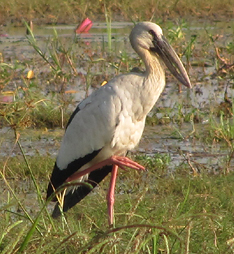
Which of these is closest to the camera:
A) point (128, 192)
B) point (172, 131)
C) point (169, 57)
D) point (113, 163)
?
point (113, 163)

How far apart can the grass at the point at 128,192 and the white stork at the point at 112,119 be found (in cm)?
→ 17

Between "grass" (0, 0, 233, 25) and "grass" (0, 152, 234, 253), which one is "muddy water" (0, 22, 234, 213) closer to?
"grass" (0, 152, 234, 253)

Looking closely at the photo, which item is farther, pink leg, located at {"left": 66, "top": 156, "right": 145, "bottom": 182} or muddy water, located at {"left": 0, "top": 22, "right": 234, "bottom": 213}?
muddy water, located at {"left": 0, "top": 22, "right": 234, "bottom": 213}

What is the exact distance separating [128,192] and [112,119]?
849mm

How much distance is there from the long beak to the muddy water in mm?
739

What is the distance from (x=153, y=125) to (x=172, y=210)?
95.1 inches

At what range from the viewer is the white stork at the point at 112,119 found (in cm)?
363

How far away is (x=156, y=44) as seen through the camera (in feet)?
12.7

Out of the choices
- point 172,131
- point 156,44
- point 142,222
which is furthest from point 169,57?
point 172,131

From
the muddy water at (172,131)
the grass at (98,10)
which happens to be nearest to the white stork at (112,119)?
the muddy water at (172,131)

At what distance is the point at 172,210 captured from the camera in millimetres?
3297

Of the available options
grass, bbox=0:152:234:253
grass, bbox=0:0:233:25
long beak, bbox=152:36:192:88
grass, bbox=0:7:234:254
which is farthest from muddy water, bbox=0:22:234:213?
grass, bbox=0:0:233:25

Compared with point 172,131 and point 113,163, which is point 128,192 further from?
point 172,131

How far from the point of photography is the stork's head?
3.85 meters
